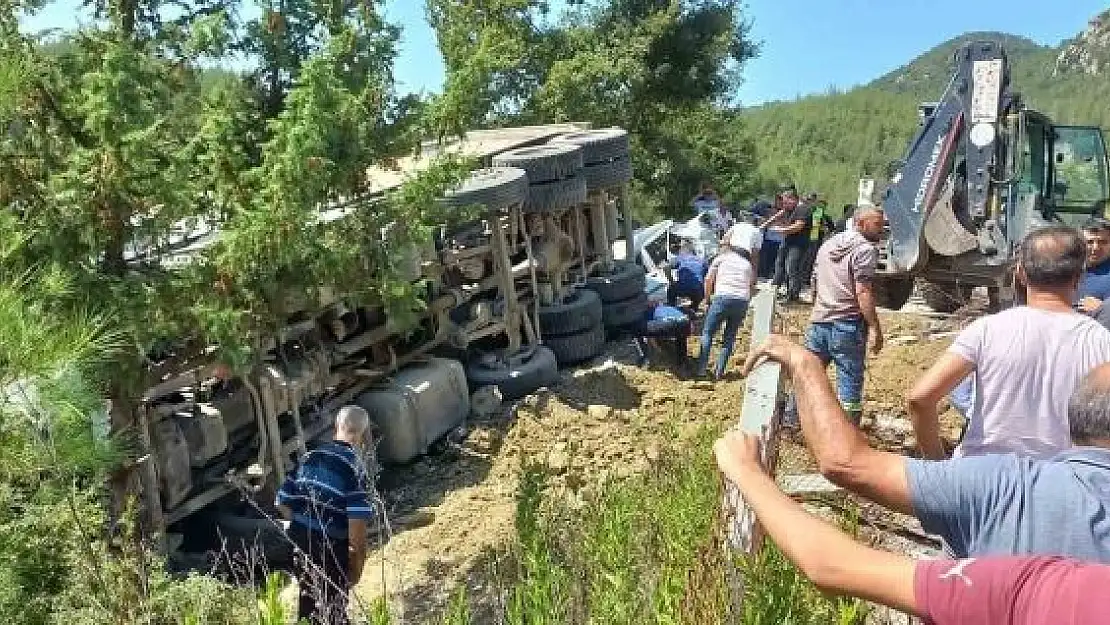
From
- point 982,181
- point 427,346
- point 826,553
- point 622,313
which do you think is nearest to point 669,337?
point 622,313

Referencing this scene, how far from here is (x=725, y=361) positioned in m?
9.15

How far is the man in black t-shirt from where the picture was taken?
13445 millimetres

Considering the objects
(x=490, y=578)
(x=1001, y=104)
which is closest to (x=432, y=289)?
(x=490, y=578)

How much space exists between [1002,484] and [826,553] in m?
0.50

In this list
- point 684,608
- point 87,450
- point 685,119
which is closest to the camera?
point 684,608

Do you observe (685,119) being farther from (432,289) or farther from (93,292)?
(93,292)

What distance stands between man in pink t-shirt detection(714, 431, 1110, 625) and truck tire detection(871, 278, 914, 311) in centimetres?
1177

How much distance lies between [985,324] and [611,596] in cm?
168

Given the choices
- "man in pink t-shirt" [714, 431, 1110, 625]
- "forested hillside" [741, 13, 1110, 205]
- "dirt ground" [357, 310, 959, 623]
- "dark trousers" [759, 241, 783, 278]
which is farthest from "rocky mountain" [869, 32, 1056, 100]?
"man in pink t-shirt" [714, 431, 1110, 625]

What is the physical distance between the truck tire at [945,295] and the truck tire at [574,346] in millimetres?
4744

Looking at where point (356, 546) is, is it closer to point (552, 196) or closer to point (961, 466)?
point (961, 466)

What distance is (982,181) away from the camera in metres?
11.1

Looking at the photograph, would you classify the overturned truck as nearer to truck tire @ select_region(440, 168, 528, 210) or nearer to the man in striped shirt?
truck tire @ select_region(440, 168, 528, 210)

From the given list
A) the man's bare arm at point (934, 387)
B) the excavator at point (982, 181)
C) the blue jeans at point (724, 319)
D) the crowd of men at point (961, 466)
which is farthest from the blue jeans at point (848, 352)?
the excavator at point (982, 181)
